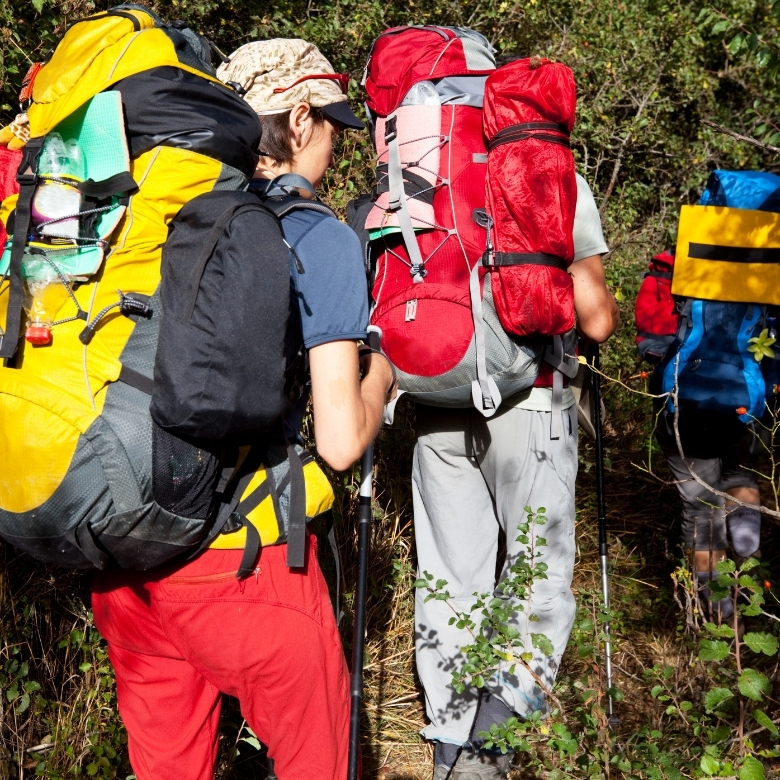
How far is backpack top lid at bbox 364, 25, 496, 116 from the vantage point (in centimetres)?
303

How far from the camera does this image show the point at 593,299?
307 centimetres

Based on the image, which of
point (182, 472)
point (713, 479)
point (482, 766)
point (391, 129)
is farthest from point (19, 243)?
point (713, 479)

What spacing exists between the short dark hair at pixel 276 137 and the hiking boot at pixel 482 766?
216 cm

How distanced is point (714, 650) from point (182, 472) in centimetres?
120

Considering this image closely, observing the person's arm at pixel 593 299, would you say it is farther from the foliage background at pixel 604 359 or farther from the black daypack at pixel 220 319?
the black daypack at pixel 220 319

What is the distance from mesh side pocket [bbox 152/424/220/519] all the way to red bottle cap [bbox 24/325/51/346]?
0.88 feet

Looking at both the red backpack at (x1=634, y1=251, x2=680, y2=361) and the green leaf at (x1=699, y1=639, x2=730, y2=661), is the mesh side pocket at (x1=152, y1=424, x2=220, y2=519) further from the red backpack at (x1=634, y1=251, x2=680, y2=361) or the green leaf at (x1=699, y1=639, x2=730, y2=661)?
the red backpack at (x1=634, y1=251, x2=680, y2=361)

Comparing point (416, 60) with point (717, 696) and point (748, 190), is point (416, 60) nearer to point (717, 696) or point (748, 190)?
point (748, 190)

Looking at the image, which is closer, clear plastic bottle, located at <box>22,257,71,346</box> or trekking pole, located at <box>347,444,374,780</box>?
clear plastic bottle, located at <box>22,257,71,346</box>

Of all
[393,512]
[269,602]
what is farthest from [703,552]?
[269,602]

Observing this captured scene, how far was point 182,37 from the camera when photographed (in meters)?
1.96

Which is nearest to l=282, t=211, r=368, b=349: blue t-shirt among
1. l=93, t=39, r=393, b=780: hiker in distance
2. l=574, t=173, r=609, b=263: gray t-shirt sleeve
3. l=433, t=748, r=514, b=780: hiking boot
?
l=93, t=39, r=393, b=780: hiker in distance

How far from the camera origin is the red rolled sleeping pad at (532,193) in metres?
2.81

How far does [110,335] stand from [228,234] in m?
0.31
